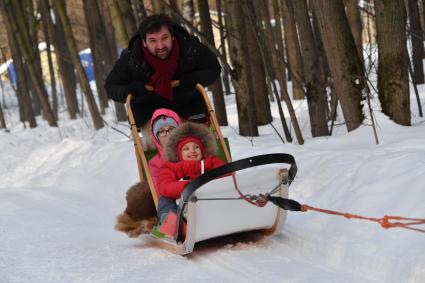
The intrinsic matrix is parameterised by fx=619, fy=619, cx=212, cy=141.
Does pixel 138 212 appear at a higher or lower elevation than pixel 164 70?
lower

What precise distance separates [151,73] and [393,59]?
8.56 feet

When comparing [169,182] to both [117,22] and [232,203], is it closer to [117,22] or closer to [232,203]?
[232,203]

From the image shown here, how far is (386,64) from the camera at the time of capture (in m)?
6.62

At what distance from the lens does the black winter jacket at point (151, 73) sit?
18.8ft

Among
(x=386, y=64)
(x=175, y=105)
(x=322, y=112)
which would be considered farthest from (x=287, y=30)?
(x=175, y=105)

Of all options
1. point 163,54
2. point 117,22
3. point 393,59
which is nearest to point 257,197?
point 163,54

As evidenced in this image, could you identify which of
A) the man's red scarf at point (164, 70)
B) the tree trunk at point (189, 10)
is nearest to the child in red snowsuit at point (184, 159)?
the man's red scarf at point (164, 70)

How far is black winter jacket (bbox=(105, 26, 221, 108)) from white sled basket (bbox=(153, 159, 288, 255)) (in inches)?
74.2

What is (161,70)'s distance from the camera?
18.7ft

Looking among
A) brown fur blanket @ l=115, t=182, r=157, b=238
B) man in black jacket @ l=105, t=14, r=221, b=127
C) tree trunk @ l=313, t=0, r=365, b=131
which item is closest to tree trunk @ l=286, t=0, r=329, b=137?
tree trunk @ l=313, t=0, r=365, b=131

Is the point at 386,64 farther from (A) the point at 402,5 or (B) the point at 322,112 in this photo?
(B) the point at 322,112

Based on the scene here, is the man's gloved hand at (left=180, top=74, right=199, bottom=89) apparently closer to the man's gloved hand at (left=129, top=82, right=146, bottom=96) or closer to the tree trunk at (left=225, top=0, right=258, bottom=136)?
the man's gloved hand at (left=129, top=82, right=146, bottom=96)

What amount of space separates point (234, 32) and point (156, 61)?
3.28m

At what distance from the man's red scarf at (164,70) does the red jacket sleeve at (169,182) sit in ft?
4.10
